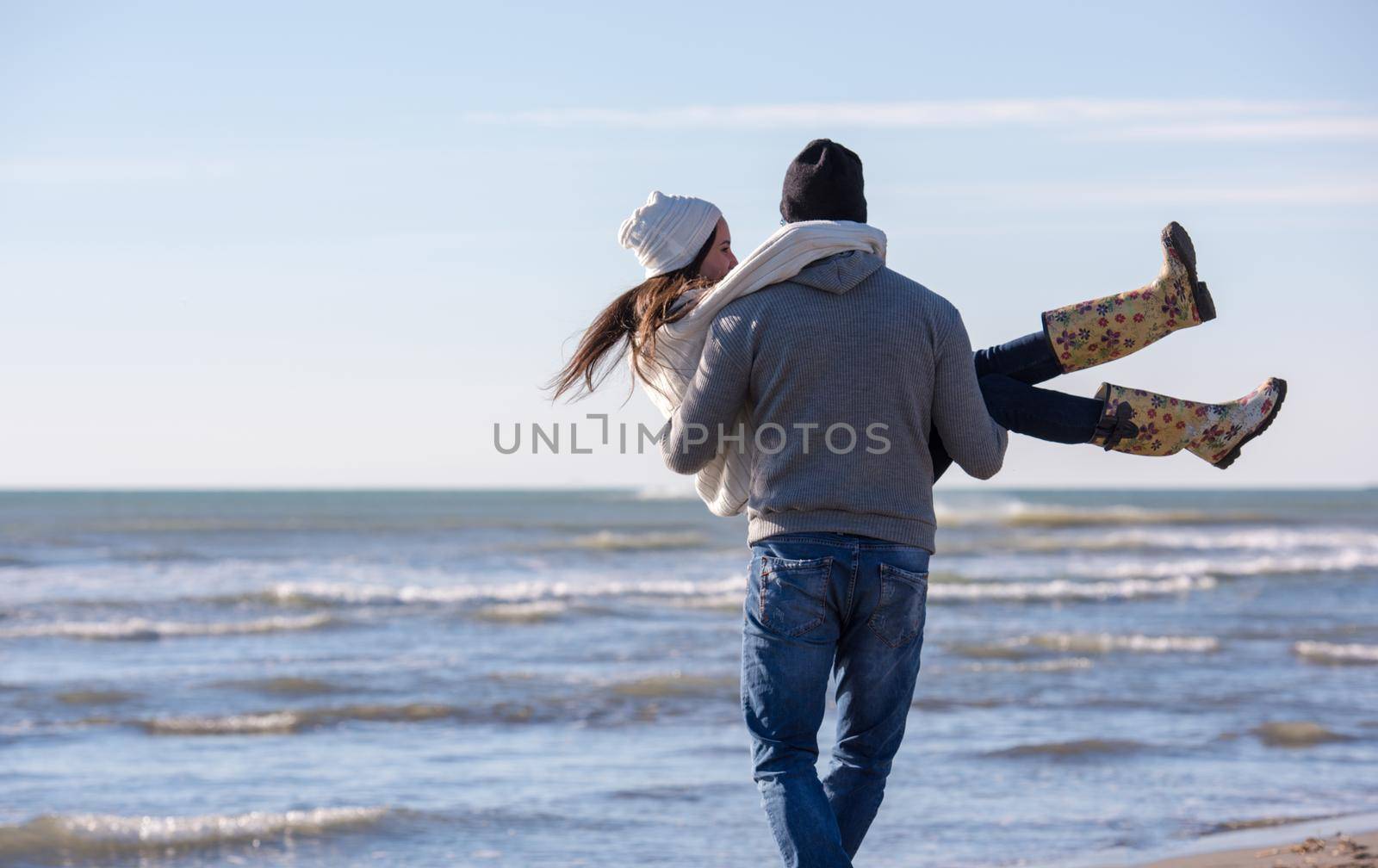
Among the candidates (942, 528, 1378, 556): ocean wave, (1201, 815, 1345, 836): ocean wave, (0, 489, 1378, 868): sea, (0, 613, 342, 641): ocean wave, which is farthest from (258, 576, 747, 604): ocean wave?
(1201, 815, 1345, 836): ocean wave

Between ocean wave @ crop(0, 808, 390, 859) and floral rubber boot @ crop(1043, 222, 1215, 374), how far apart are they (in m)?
3.35

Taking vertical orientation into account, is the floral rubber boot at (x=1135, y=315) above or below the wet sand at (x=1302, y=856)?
above

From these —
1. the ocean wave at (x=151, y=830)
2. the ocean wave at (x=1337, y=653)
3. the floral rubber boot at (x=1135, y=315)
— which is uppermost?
the floral rubber boot at (x=1135, y=315)

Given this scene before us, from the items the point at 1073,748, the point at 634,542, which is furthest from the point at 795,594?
the point at 634,542

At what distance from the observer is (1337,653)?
9219 mm

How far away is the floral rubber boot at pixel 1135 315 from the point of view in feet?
9.15

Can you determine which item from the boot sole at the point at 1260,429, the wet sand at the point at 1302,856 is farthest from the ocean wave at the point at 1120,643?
the boot sole at the point at 1260,429

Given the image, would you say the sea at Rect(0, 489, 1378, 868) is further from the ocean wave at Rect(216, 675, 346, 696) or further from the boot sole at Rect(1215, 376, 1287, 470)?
Result: the boot sole at Rect(1215, 376, 1287, 470)

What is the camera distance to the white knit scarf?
93.7 inches

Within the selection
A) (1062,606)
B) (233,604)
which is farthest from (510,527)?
(1062,606)

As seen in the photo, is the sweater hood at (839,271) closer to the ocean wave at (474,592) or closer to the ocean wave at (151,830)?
the ocean wave at (151,830)

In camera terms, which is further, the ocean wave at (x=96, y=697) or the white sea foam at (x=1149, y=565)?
the white sea foam at (x=1149, y=565)

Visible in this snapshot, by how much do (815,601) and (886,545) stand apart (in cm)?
17

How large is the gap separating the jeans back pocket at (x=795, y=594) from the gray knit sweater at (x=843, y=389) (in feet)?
0.22
